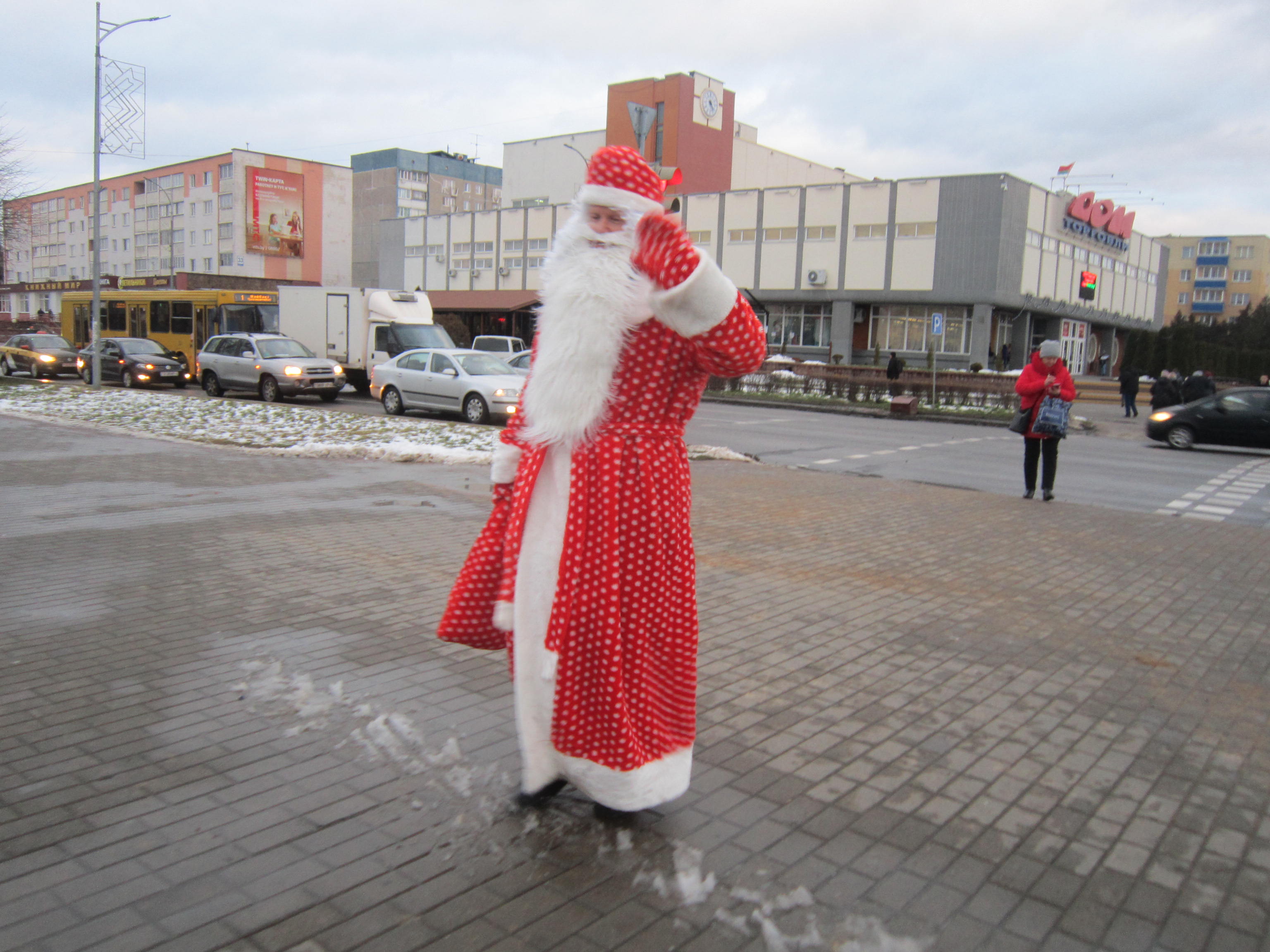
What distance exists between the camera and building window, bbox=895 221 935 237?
42875mm

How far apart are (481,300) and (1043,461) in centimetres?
5033

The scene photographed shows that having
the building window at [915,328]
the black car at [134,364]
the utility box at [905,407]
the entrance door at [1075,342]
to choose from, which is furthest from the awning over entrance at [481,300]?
the utility box at [905,407]

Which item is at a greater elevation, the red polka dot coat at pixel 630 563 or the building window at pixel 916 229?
the building window at pixel 916 229

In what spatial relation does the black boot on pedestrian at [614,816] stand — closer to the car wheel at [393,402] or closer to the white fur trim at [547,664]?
the white fur trim at [547,664]

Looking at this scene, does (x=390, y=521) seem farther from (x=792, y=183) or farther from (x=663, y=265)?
(x=792, y=183)

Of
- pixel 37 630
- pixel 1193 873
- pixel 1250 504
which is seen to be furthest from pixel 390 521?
pixel 1250 504

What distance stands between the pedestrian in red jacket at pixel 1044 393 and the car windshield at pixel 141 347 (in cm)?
2556

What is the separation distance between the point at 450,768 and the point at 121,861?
1027 millimetres

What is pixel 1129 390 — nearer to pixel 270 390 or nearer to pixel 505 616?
pixel 270 390

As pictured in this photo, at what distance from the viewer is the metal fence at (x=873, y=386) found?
2577cm

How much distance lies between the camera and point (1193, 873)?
279cm

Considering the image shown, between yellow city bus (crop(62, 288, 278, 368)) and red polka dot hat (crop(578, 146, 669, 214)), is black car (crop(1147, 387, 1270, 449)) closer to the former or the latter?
red polka dot hat (crop(578, 146, 669, 214))

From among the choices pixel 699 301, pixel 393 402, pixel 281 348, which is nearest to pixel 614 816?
pixel 699 301

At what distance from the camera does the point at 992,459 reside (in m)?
15.6
